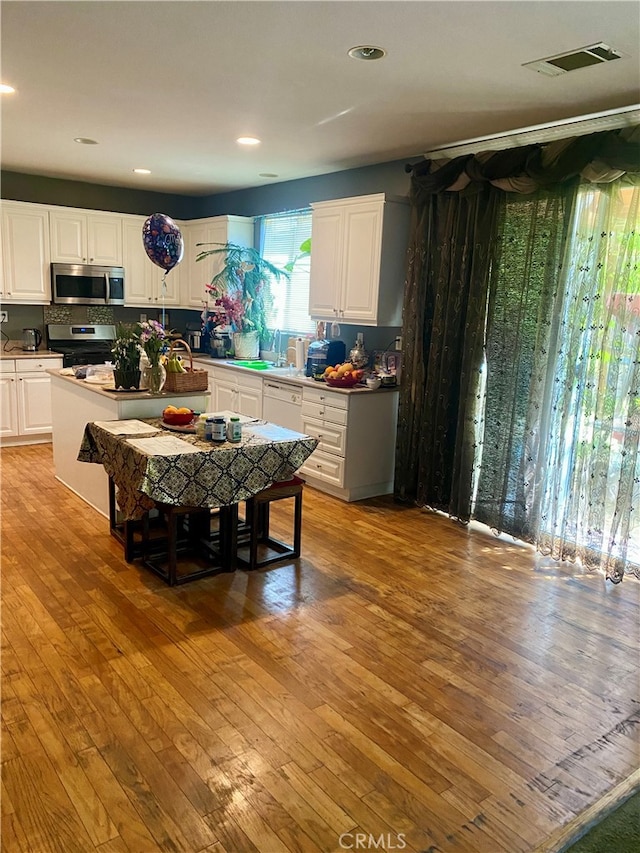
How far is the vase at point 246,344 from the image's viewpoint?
666 centimetres

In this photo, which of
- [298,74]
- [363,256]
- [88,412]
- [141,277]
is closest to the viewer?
[298,74]

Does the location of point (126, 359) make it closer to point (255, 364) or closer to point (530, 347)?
point (255, 364)

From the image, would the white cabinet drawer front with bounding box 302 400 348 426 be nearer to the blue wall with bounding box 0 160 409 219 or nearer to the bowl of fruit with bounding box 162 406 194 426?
the bowl of fruit with bounding box 162 406 194 426

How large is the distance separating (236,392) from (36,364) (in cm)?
201

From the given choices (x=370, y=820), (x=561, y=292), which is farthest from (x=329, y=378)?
(x=370, y=820)

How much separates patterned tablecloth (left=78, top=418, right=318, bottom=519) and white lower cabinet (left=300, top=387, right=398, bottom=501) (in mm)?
1139

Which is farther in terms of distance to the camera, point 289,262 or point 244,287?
point 244,287

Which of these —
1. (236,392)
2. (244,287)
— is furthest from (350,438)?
(244,287)

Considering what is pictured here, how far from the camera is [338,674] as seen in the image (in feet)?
8.91

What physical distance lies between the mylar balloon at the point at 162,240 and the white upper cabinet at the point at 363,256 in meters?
1.40

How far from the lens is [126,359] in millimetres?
4148

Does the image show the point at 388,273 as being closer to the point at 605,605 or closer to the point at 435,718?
the point at 605,605

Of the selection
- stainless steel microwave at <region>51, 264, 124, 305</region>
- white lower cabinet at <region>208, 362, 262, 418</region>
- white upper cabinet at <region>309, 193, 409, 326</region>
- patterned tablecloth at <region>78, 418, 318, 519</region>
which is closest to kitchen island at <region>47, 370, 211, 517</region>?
patterned tablecloth at <region>78, 418, 318, 519</region>

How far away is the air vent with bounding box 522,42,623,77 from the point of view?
8.98 ft
